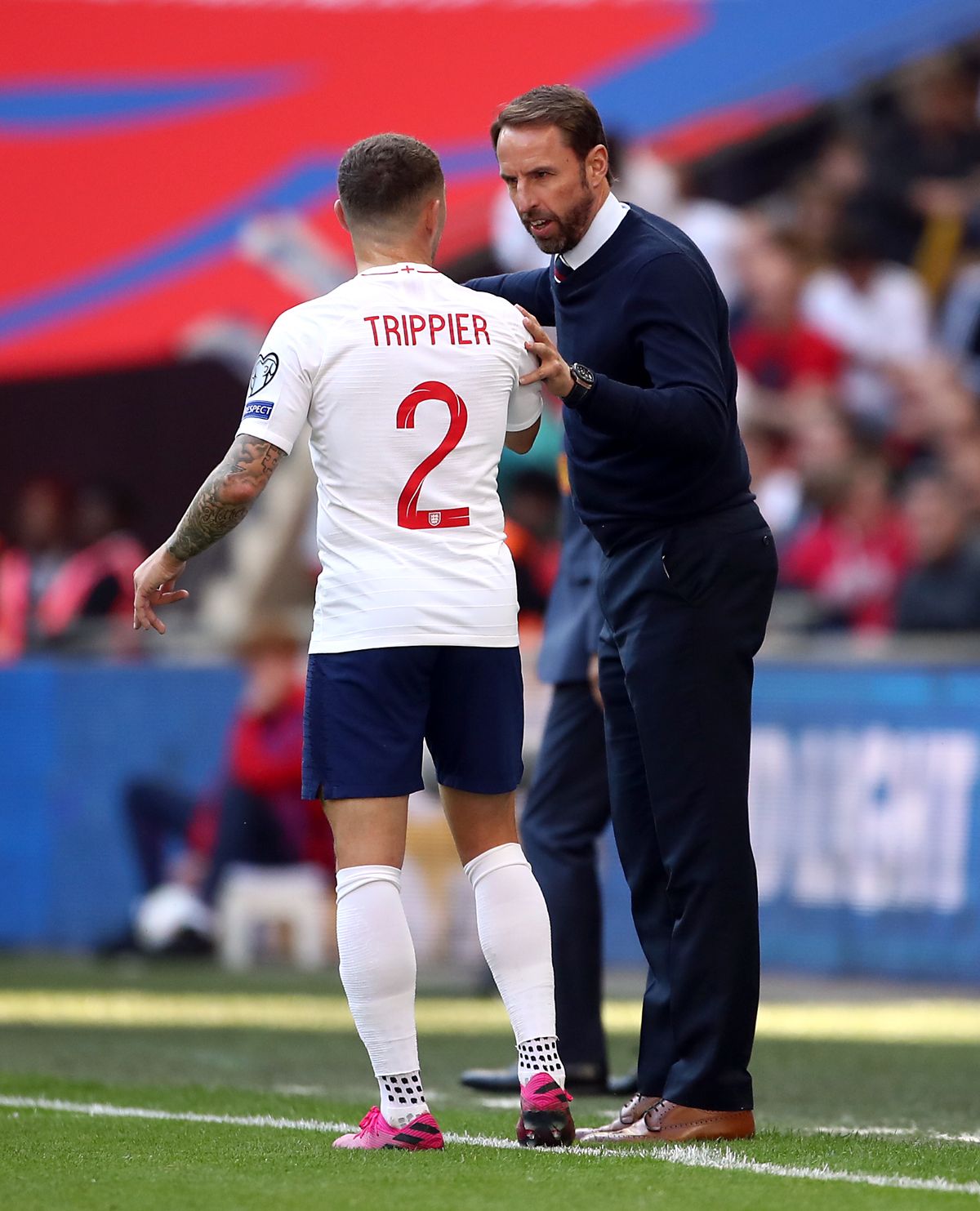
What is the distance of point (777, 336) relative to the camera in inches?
543

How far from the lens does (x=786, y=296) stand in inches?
537

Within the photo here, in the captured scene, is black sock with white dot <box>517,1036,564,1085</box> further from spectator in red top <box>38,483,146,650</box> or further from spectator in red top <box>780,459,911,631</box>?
spectator in red top <box>38,483,146,650</box>

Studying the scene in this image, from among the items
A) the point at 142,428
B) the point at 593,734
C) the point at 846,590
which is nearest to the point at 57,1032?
the point at 593,734

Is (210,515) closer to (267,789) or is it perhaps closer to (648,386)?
(648,386)

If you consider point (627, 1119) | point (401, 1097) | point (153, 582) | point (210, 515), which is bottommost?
point (627, 1119)

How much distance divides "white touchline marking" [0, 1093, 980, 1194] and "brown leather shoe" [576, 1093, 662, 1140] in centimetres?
16

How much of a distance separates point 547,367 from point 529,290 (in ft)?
2.57

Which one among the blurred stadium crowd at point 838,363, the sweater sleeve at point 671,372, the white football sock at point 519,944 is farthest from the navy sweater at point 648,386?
the blurred stadium crowd at point 838,363

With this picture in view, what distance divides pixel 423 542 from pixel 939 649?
19.3 ft

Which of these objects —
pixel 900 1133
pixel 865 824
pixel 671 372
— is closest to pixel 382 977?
pixel 671 372

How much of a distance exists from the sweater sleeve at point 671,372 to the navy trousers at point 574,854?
5.68ft

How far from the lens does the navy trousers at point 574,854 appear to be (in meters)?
6.28

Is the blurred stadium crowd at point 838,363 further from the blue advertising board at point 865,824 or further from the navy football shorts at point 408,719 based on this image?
the navy football shorts at point 408,719

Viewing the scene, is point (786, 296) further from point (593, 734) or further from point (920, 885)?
point (593, 734)
